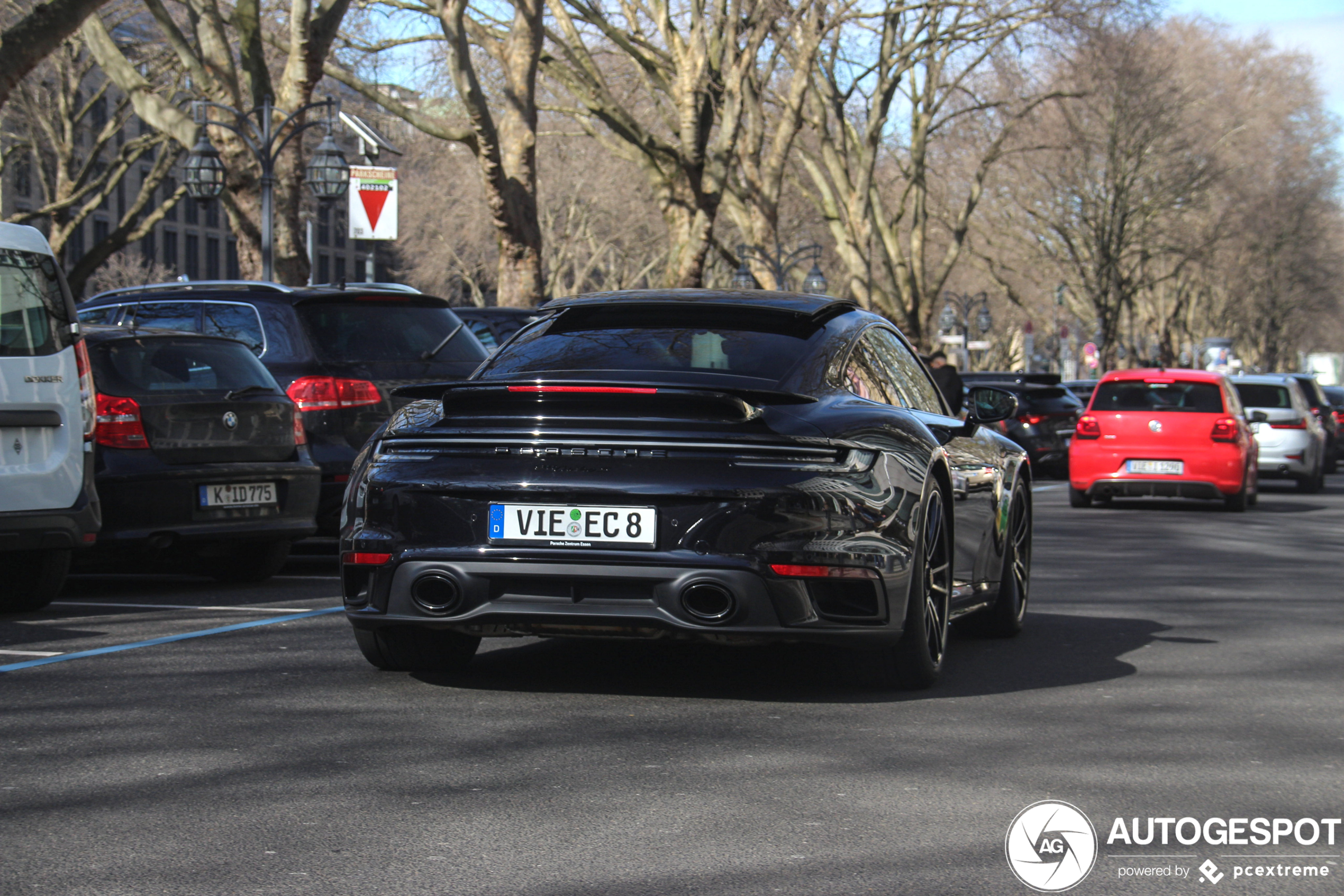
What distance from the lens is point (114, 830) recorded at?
4.39 meters

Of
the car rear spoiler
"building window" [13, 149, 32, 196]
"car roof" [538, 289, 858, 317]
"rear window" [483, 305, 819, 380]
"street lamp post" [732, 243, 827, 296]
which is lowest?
the car rear spoiler

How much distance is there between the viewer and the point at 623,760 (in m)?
5.28

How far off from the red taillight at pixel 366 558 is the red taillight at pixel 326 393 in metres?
5.35

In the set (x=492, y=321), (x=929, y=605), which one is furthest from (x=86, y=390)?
(x=492, y=321)

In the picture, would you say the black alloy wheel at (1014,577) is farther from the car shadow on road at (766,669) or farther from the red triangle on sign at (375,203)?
the red triangle on sign at (375,203)

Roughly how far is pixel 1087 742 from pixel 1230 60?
61033mm

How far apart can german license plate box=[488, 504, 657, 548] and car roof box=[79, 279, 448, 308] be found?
6.21m

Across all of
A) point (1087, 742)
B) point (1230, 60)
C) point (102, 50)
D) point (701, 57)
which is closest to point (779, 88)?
point (701, 57)

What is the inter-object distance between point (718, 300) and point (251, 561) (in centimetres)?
481

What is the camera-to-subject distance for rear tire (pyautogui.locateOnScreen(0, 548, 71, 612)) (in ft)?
28.8

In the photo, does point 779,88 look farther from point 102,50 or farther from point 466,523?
point 466,523

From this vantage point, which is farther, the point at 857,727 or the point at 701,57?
the point at 701,57

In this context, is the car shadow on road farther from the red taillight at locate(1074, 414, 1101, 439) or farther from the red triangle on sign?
the red triangle on sign

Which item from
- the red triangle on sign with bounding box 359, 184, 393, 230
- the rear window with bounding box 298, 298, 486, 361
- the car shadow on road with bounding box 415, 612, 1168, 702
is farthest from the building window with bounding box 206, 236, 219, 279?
the car shadow on road with bounding box 415, 612, 1168, 702
